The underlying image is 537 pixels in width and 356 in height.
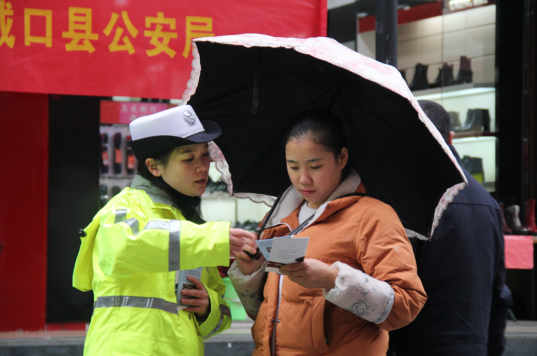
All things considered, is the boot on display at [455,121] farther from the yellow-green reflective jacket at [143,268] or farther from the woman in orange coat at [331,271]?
the yellow-green reflective jacket at [143,268]

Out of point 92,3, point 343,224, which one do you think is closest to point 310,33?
point 92,3

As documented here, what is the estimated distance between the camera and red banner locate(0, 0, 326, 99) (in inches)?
181

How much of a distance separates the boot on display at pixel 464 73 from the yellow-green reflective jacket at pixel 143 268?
5757mm

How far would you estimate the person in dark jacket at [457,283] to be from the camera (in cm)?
282

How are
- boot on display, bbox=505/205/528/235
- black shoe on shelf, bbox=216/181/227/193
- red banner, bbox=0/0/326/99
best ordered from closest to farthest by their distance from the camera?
1. red banner, bbox=0/0/326/99
2. black shoe on shelf, bbox=216/181/227/193
3. boot on display, bbox=505/205/528/235

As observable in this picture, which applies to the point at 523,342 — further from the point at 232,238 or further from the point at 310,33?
the point at 232,238

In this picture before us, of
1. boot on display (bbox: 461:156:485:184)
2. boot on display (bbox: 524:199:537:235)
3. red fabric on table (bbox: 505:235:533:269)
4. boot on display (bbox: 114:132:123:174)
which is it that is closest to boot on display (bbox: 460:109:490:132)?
boot on display (bbox: 461:156:485:184)

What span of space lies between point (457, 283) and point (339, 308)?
97cm

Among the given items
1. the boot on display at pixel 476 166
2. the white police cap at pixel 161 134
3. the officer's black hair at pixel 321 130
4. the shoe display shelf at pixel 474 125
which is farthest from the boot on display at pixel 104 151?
the boot on display at pixel 476 166

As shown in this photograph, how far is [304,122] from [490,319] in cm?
168

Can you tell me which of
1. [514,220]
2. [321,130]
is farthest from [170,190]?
[514,220]

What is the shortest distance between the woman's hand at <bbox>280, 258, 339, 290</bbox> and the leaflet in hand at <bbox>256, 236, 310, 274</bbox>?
0.20 feet

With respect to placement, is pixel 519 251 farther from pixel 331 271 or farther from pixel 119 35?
pixel 331 271

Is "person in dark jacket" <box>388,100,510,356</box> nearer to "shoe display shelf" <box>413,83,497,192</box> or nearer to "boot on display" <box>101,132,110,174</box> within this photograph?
"boot on display" <box>101,132,110,174</box>
